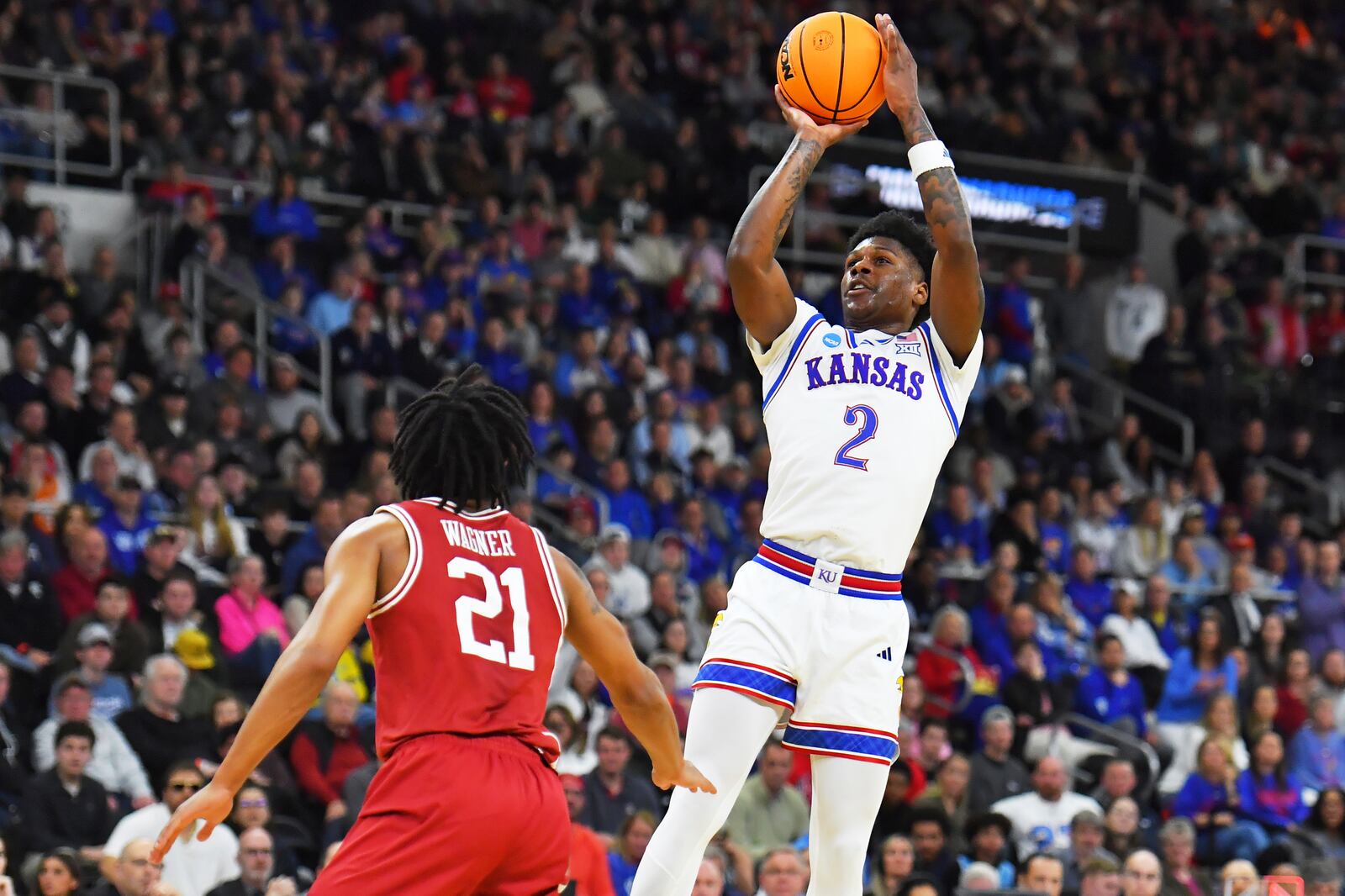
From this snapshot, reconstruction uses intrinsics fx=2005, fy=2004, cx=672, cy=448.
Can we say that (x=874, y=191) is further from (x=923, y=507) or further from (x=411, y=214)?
(x=923, y=507)

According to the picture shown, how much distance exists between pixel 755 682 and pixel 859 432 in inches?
35.8

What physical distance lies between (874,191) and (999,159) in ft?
5.64

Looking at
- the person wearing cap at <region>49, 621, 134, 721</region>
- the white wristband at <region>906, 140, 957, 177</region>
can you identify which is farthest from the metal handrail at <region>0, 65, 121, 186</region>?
the white wristband at <region>906, 140, 957, 177</region>

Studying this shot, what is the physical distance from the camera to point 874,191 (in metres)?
21.5

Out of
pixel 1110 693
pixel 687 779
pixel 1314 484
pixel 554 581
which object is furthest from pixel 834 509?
pixel 1314 484

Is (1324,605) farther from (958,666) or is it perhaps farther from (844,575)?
(844,575)

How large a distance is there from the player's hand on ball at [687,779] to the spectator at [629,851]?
594 cm

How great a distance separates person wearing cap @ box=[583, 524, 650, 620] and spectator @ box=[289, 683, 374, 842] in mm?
2913

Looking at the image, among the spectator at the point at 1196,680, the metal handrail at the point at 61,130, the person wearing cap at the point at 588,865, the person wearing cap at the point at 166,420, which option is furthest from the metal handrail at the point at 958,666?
the metal handrail at the point at 61,130

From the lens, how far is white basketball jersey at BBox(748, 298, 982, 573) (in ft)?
22.0

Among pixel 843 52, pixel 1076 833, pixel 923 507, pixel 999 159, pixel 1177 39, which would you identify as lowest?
pixel 1076 833

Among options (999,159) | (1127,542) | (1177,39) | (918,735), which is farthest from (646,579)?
(1177,39)

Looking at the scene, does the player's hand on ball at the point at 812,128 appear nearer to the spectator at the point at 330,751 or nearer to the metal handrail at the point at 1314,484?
the spectator at the point at 330,751

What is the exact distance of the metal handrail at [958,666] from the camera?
15.2 meters
